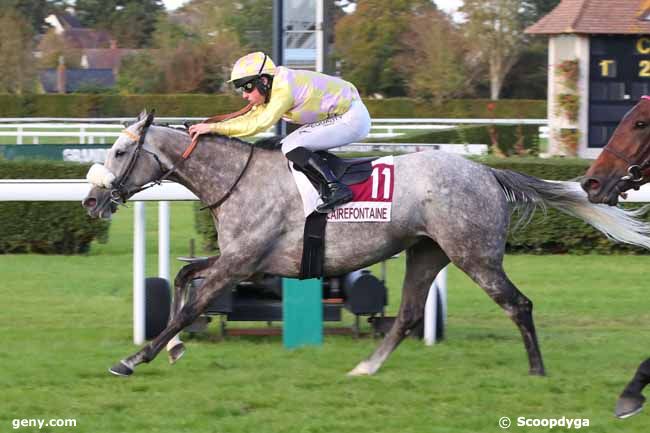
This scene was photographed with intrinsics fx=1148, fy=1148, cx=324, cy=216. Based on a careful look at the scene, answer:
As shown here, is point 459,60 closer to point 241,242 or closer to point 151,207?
point 151,207

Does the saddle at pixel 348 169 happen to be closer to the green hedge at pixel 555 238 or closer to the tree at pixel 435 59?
the green hedge at pixel 555 238

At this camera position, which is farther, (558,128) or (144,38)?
(144,38)

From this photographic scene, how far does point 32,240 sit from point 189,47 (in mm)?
29068

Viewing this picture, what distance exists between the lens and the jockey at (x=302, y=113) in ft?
19.3

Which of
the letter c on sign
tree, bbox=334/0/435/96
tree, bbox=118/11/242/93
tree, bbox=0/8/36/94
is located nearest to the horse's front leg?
the letter c on sign

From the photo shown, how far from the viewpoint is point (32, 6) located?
199ft

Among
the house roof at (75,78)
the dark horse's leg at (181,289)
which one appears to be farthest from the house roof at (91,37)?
the dark horse's leg at (181,289)

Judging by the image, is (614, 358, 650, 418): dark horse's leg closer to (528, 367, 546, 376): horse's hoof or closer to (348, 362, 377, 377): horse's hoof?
(528, 367, 546, 376): horse's hoof

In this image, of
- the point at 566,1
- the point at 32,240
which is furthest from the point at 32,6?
the point at 32,240

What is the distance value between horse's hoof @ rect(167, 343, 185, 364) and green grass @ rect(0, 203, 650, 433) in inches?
2.8

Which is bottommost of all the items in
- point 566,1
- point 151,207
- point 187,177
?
point 151,207

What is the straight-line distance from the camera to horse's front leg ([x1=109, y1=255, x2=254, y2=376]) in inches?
231

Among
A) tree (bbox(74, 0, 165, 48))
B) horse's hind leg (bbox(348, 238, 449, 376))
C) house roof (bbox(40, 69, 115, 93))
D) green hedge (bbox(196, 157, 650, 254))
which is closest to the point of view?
horse's hind leg (bbox(348, 238, 449, 376))

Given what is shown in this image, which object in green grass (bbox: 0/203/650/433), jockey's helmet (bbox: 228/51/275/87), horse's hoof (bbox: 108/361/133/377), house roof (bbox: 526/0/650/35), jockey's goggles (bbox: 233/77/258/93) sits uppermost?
house roof (bbox: 526/0/650/35)
